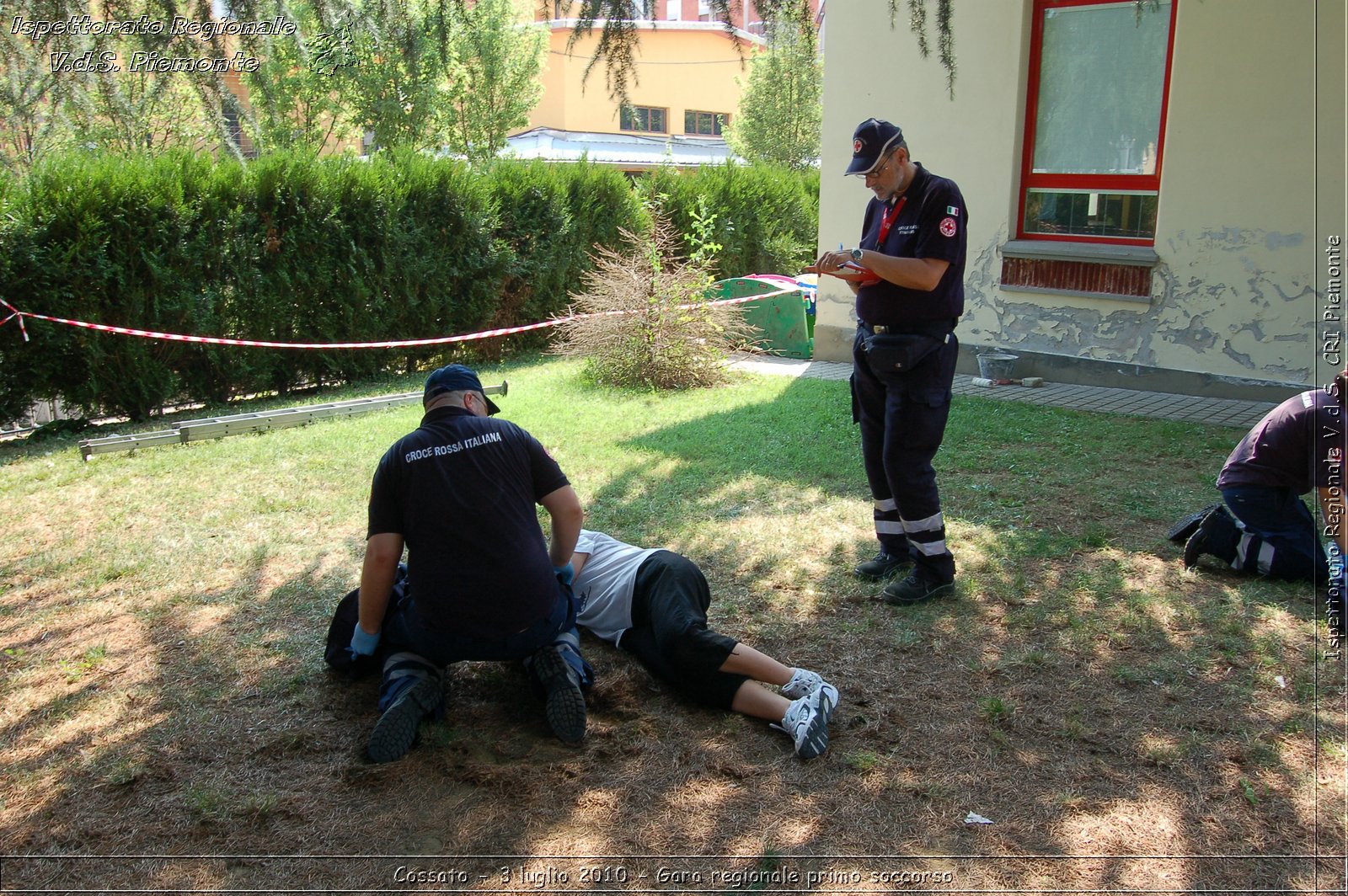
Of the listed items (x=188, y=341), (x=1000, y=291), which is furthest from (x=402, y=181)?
(x=1000, y=291)

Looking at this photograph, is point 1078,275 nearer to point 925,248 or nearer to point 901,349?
point 925,248

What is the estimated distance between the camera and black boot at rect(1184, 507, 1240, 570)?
15.5ft

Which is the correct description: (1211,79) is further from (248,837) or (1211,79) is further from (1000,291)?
(248,837)

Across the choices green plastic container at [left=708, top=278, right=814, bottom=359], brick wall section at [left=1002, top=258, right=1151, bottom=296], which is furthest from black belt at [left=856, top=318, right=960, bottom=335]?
green plastic container at [left=708, top=278, right=814, bottom=359]

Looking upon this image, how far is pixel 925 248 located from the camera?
171 inches

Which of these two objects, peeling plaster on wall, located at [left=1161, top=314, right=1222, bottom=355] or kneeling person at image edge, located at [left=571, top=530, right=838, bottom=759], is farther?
peeling plaster on wall, located at [left=1161, top=314, right=1222, bottom=355]

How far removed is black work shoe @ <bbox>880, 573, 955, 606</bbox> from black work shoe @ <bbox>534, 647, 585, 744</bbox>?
5.59ft

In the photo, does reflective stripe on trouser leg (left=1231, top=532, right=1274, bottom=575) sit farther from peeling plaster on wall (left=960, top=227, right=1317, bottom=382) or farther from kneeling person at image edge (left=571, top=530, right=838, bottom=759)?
peeling plaster on wall (left=960, top=227, right=1317, bottom=382)

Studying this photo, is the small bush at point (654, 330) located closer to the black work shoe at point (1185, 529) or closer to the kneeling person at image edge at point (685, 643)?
the black work shoe at point (1185, 529)

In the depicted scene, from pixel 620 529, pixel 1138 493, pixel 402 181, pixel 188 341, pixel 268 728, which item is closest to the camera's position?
pixel 268 728

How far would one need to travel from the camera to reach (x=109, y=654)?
4203 mm

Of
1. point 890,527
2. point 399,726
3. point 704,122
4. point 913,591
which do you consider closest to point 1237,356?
point 890,527

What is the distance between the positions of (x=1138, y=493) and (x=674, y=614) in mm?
3764

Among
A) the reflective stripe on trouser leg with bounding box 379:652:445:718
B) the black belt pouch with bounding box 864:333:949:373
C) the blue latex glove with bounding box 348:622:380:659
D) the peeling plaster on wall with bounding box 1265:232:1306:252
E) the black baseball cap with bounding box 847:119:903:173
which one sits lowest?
the reflective stripe on trouser leg with bounding box 379:652:445:718
